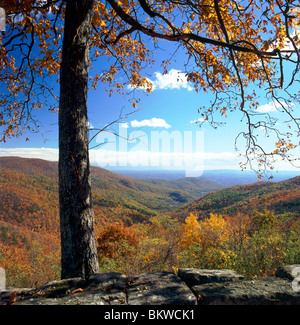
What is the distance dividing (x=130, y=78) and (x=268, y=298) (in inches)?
229

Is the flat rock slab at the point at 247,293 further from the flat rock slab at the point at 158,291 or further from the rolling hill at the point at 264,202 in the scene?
the rolling hill at the point at 264,202

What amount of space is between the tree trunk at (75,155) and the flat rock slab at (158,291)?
2.76 ft

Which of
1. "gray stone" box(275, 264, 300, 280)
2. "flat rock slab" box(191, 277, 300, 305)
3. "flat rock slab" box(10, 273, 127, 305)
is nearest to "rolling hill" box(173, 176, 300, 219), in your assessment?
"gray stone" box(275, 264, 300, 280)

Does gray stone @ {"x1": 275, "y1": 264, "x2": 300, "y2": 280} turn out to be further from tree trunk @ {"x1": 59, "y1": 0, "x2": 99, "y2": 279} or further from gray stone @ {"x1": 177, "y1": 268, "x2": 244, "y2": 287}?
tree trunk @ {"x1": 59, "y1": 0, "x2": 99, "y2": 279}

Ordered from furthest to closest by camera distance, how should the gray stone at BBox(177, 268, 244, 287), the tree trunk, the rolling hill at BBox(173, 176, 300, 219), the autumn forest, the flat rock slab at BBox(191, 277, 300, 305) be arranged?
1. the rolling hill at BBox(173, 176, 300, 219)
2. the autumn forest
3. the tree trunk
4. the gray stone at BBox(177, 268, 244, 287)
5. the flat rock slab at BBox(191, 277, 300, 305)

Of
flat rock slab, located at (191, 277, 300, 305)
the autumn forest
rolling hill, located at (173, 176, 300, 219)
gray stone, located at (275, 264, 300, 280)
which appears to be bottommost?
rolling hill, located at (173, 176, 300, 219)

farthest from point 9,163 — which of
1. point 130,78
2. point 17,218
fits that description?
point 130,78

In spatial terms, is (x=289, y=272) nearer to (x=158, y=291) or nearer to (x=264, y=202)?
(x=158, y=291)

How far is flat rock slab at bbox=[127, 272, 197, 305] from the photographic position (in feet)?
6.23

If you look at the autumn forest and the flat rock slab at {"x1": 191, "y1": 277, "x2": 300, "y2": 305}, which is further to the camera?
the autumn forest

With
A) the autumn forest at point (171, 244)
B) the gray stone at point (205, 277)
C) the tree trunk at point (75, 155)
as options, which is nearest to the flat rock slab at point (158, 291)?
the gray stone at point (205, 277)

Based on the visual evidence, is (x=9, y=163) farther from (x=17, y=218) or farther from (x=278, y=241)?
(x=278, y=241)

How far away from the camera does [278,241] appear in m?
7.61

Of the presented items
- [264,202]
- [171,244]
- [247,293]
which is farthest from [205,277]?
[264,202]
